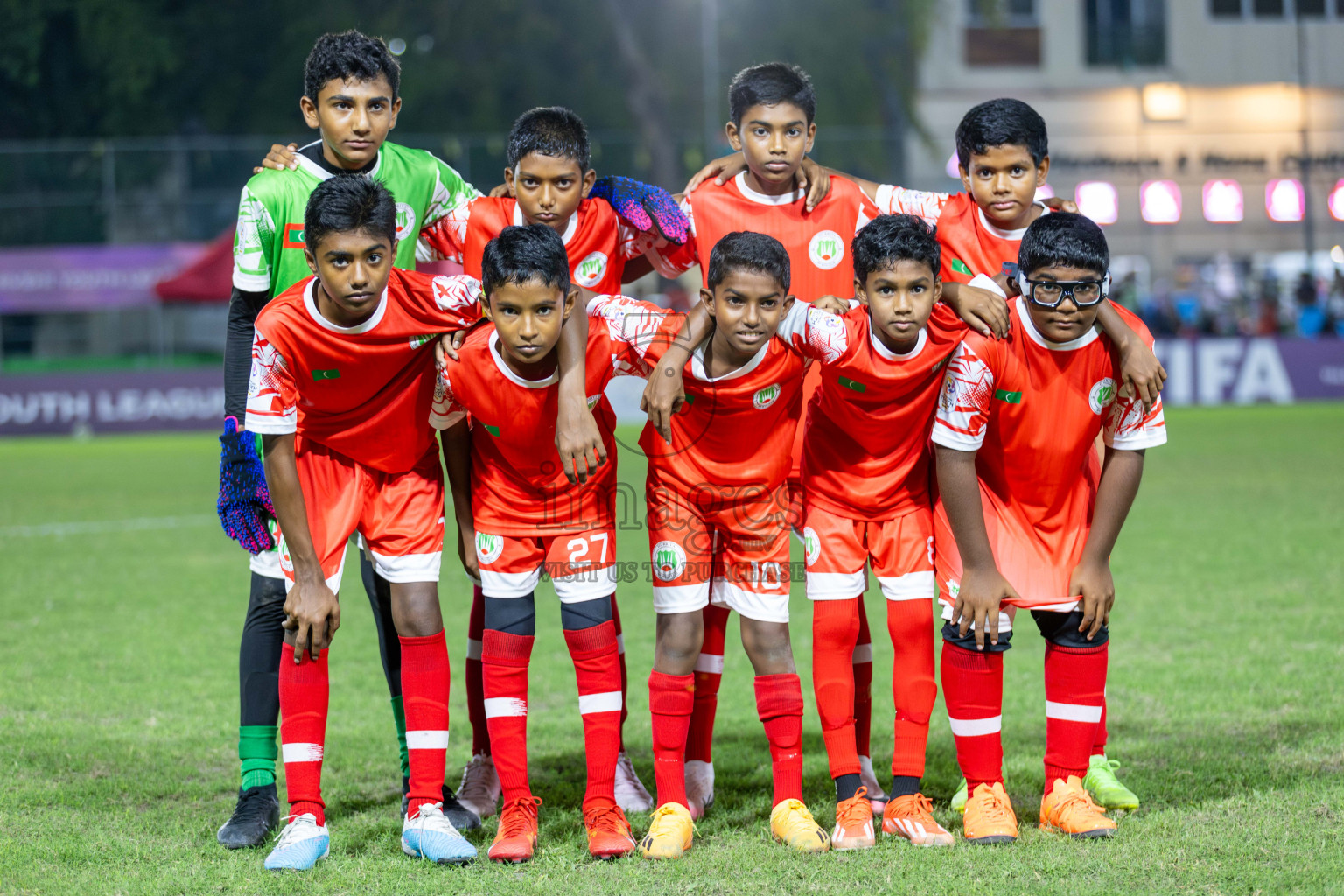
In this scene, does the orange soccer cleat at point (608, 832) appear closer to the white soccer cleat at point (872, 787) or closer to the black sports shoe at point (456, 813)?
the black sports shoe at point (456, 813)

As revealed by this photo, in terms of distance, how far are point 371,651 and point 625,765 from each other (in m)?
2.48

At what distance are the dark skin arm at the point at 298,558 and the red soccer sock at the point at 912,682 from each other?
1599 mm

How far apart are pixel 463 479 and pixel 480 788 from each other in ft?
3.40

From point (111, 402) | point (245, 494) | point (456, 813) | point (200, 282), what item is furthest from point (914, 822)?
point (200, 282)

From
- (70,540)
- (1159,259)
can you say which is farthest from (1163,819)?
(1159,259)

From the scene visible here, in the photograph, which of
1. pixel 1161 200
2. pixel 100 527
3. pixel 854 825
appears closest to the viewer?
pixel 854 825

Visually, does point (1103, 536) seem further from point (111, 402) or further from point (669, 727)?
point (111, 402)

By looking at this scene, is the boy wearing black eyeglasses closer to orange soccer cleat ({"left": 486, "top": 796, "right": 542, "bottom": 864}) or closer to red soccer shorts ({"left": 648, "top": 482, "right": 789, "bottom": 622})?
red soccer shorts ({"left": 648, "top": 482, "right": 789, "bottom": 622})

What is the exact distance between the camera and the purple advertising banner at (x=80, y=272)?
2305cm

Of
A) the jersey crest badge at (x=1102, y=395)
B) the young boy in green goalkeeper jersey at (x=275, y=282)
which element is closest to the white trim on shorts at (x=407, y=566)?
the young boy in green goalkeeper jersey at (x=275, y=282)

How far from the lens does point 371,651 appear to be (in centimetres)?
627

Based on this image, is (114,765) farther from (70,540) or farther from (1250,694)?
(70,540)

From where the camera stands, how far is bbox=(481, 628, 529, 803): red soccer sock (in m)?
3.58

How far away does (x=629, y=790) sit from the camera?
4.07m
